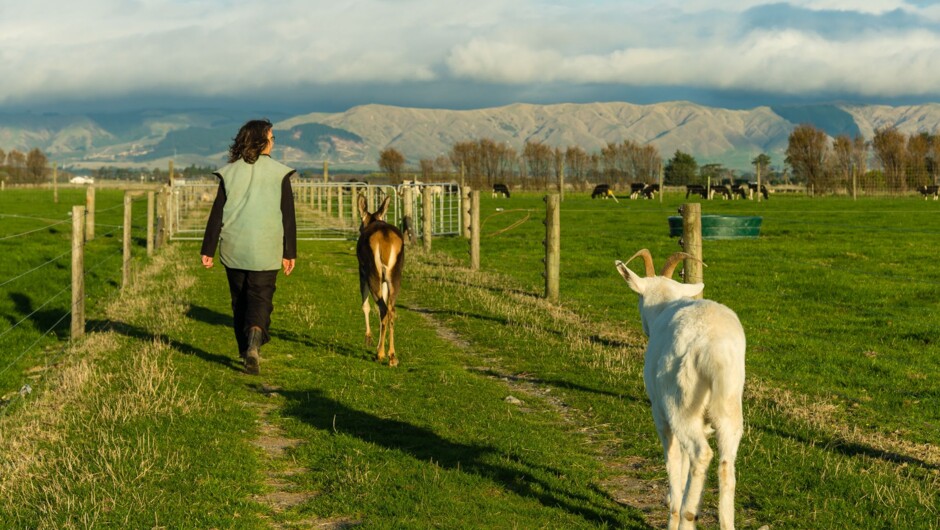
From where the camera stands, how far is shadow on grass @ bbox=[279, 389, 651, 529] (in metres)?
5.77

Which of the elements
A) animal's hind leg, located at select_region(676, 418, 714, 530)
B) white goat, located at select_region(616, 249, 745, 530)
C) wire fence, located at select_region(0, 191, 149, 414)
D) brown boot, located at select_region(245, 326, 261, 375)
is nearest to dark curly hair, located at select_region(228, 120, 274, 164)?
brown boot, located at select_region(245, 326, 261, 375)

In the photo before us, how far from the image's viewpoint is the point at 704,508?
576cm

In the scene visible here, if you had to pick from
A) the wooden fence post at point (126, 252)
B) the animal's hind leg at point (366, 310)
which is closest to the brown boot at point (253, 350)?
the animal's hind leg at point (366, 310)

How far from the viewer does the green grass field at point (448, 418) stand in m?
5.72

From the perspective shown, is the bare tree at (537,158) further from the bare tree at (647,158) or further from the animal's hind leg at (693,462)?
the animal's hind leg at (693,462)

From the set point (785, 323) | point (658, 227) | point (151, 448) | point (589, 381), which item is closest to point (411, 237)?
point (658, 227)

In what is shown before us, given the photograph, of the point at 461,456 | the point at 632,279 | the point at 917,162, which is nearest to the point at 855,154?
the point at 917,162

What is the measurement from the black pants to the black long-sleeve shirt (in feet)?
0.95

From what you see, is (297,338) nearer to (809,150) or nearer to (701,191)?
(701,191)

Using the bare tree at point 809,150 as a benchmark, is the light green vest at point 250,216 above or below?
below

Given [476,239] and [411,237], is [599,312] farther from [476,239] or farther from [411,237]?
[411,237]

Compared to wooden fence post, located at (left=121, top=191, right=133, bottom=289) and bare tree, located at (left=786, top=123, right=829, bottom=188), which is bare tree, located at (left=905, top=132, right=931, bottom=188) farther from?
wooden fence post, located at (left=121, top=191, right=133, bottom=289)

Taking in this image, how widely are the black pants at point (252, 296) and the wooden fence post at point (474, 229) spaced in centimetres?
1031

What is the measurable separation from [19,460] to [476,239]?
14042 millimetres
